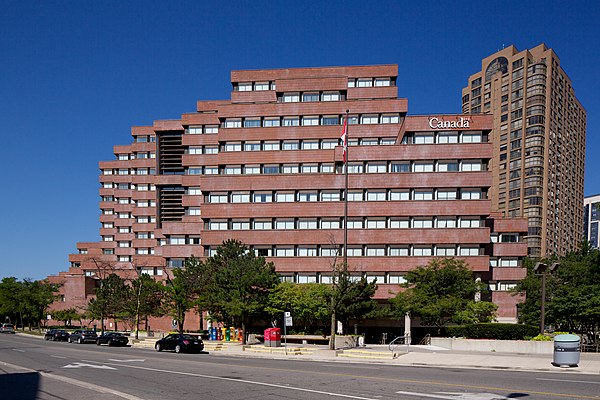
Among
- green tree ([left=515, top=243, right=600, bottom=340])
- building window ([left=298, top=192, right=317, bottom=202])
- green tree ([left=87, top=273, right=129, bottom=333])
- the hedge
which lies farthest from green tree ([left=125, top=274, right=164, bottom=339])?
green tree ([left=515, top=243, right=600, bottom=340])

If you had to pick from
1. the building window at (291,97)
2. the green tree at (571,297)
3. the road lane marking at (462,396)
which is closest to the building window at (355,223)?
the green tree at (571,297)

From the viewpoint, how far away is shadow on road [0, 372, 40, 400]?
46.1 ft

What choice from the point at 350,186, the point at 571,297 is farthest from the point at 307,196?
the point at 571,297

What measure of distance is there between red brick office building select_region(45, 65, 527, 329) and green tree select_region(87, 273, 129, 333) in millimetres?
9246

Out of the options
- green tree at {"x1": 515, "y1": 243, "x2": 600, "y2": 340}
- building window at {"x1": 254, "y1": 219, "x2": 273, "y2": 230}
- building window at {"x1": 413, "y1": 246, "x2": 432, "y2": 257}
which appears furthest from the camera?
building window at {"x1": 254, "y1": 219, "x2": 273, "y2": 230}

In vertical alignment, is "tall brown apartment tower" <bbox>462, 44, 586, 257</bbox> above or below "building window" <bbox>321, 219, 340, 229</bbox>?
above

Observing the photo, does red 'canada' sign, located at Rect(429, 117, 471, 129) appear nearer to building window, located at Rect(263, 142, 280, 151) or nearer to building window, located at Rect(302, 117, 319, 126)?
building window, located at Rect(302, 117, 319, 126)

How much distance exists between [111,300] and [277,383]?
153 feet

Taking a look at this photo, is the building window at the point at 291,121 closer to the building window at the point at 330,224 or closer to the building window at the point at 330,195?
the building window at the point at 330,195

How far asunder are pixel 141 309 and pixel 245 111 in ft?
94.0

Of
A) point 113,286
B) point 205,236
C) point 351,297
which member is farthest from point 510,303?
point 113,286

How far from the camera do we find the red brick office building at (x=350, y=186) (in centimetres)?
5275

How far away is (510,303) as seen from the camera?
52.8m

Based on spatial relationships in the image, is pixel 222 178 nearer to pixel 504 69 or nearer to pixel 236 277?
pixel 236 277
